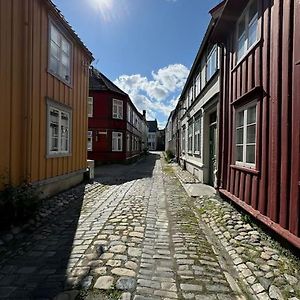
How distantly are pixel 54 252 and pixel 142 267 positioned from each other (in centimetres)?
Result: 145

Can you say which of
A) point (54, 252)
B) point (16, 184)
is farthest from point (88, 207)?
point (54, 252)

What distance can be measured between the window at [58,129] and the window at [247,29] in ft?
17.9

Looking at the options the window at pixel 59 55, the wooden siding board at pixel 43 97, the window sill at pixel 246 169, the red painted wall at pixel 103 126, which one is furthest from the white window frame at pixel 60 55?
the red painted wall at pixel 103 126

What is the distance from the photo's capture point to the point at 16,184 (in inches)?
247

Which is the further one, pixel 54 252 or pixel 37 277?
pixel 54 252

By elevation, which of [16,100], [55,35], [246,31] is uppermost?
[55,35]

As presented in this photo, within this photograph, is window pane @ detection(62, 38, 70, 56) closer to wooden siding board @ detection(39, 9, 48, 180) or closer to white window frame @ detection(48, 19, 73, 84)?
white window frame @ detection(48, 19, 73, 84)

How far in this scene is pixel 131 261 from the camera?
3779mm

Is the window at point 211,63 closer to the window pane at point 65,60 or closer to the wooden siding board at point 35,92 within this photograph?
the window pane at point 65,60

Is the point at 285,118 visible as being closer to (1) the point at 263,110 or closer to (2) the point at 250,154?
(1) the point at 263,110

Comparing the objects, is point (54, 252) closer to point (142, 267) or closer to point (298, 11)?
point (142, 267)

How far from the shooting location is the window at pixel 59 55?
26.6ft

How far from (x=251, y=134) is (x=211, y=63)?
16.5 feet

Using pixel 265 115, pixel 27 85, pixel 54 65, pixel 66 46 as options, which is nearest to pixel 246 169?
pixel 265 115
